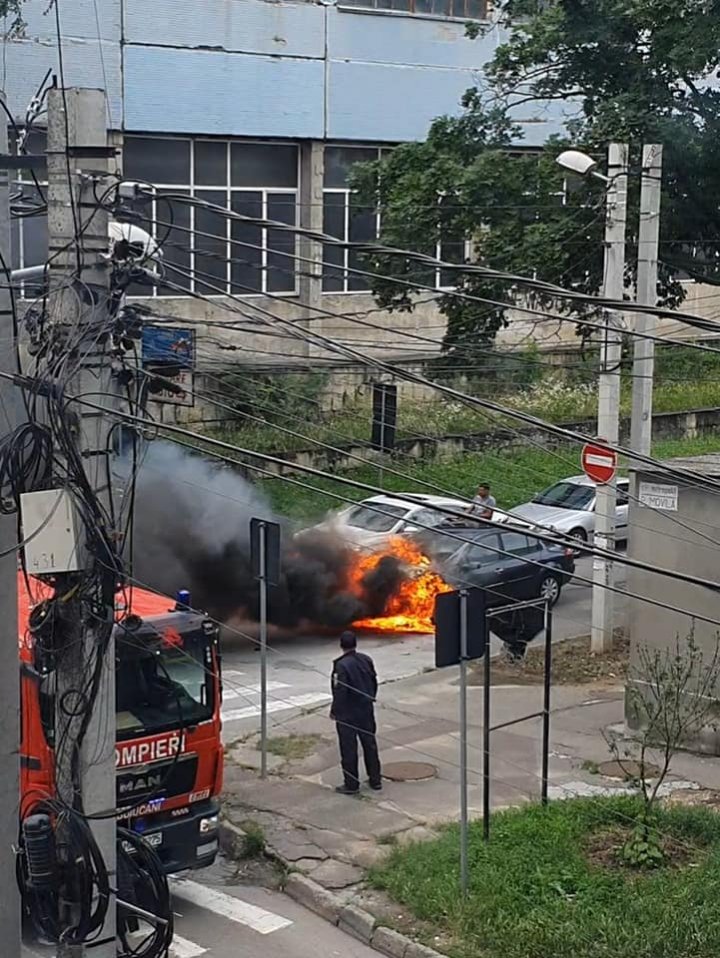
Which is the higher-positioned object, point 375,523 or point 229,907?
point 375,523

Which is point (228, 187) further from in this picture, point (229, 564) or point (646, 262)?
point (646, 262)

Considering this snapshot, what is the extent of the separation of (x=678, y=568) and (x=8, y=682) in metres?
8.16

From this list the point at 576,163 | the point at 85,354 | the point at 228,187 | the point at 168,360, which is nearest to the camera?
the point at 85,354

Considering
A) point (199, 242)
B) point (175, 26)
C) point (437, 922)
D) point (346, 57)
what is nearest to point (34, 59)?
point (175, 26)

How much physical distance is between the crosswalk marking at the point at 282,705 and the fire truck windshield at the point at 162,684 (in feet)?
15.3

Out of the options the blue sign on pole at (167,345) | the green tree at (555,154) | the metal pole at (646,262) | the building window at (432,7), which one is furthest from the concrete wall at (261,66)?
the blue sign on pole at (167,345)

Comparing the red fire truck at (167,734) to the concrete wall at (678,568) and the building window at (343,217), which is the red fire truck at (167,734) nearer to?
the concrete wall at (678,568)

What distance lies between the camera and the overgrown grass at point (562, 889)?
9.85 m

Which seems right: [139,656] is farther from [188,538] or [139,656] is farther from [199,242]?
[199,242]

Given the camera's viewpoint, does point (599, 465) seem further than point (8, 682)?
Yes

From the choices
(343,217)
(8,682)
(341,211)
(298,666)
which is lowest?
(298,666)

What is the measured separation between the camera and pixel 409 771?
14234 millimetres

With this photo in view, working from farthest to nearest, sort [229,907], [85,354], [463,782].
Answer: [229,907] → [463,782] → [85,354]

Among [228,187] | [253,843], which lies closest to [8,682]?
[253,843]
